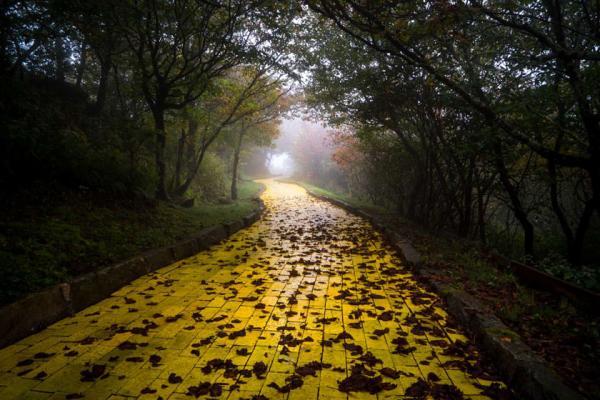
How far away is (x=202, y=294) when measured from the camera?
4.74 metres

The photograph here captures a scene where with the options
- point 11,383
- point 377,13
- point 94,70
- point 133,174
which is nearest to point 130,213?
point 133,174

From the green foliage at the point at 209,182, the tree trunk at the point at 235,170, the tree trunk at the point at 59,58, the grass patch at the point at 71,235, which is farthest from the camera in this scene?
the tree trunk at the point at 235,170

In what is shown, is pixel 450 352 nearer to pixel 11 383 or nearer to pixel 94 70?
pixel 11 383

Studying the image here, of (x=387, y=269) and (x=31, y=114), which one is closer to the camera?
(x=387, y=269)

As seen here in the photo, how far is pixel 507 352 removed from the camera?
288cm

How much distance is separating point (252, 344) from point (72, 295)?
244 cm

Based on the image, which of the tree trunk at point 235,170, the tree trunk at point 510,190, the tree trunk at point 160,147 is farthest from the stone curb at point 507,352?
the tree trunk at point 235,170

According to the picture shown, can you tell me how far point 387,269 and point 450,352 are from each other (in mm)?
2929

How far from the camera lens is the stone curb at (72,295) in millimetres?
3277

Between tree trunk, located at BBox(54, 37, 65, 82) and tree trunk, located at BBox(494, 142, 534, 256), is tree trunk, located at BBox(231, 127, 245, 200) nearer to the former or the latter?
tree trunk, located at BBox(54, 37, 65, 82)

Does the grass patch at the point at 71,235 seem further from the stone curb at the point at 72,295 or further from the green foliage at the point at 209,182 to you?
the green foliage at the point at 209,182

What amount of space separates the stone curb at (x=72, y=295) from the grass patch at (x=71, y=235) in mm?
134

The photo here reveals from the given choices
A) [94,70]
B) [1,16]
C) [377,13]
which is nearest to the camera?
[377,13]

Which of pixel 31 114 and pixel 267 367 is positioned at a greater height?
pixel 31 114
